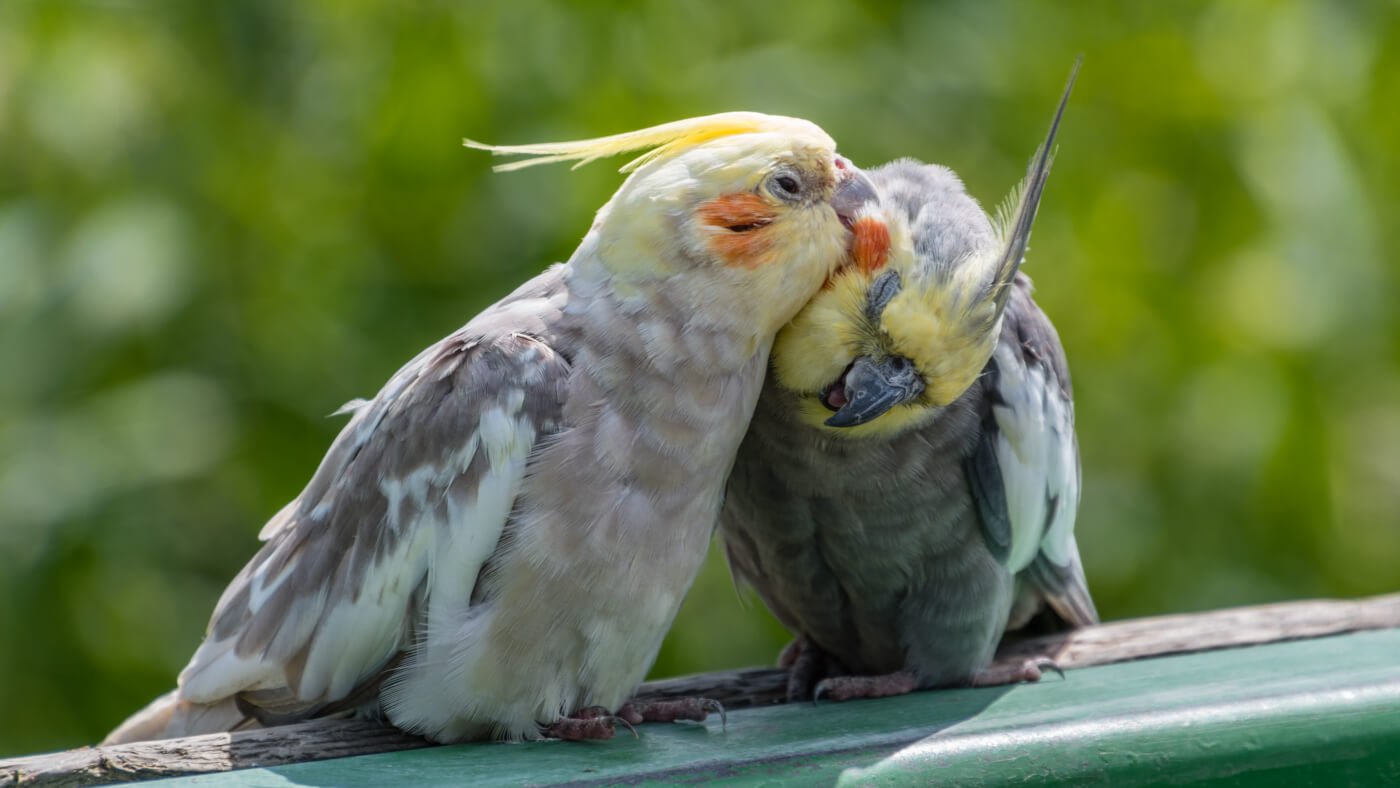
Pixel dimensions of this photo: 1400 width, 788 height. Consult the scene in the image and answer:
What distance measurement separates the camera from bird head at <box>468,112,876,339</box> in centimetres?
184

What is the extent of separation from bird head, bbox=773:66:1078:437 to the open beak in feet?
0.05

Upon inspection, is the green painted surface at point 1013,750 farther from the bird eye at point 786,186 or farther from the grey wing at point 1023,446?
the bird eye at point 786,186

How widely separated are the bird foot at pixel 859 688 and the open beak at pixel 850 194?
0.80 m

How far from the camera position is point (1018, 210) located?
6.24 feet

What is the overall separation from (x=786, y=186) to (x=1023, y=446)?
0.65 m

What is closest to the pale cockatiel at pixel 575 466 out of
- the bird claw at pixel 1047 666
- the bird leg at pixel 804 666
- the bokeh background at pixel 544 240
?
the bird leg at pixel 804 666

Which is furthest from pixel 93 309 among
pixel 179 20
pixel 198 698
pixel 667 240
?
pixel 667 240

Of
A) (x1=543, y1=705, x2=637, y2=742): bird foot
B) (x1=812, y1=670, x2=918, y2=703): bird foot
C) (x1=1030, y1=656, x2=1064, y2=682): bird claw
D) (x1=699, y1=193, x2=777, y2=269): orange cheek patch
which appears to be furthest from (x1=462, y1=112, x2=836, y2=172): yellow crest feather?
(x1=1030, y1=656, x2=1064, y2=682): bird claw

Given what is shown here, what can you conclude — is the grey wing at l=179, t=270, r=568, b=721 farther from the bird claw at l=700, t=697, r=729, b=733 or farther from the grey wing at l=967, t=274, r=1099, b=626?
the grey wing at l=967, t=274, r=1099, b=626

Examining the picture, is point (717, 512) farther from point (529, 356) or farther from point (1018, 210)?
point (1018, 210)

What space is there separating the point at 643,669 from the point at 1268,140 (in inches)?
101

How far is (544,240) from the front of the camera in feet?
10.7

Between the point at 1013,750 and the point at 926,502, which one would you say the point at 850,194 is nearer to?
the point at 926,502

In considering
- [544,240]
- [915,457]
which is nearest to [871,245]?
[915,457]
